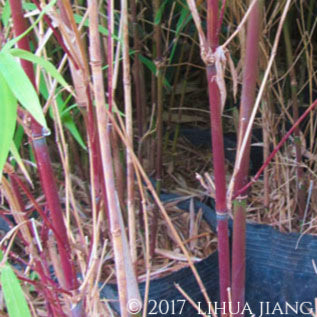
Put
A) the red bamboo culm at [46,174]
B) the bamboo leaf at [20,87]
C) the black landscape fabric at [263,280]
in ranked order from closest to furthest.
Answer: the bamboo leaf at [20,87] → the red bamboo culm at [46,174] → the black landscape fabric at [263,280]

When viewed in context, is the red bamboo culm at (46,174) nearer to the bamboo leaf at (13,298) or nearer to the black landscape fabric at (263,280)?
the bamboo leaf at (13,298)

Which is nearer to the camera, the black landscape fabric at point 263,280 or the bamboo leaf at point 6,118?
the bamboo leaf at point 6,118

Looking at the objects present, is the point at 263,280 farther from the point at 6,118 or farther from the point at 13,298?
the point at 6,118

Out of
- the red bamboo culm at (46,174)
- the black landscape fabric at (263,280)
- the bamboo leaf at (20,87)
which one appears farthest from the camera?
the black landscape fabric at (263,280)

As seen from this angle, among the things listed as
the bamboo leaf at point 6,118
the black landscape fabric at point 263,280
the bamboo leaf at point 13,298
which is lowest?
the black landscape fabric at point 263,280

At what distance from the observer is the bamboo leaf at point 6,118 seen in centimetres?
39

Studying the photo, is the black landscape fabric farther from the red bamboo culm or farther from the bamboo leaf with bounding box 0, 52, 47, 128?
the bamboo leaf with bounding box 0, 52, 47, 128

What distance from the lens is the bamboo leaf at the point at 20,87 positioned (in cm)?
38

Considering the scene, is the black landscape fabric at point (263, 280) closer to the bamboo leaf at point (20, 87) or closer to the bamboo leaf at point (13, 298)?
the bamboo leaf at point (13, 298)

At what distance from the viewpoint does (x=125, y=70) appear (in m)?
0.61

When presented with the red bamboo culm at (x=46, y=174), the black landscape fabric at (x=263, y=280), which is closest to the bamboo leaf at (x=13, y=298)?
the red bamboo culm at (x=46, y=174)

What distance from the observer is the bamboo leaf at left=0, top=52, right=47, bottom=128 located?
0.38m

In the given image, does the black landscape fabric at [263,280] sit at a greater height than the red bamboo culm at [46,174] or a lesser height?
lesser

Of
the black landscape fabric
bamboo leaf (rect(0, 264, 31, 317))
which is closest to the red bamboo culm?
→ bamboo leaf (rect(0, 264, 31, 317))
